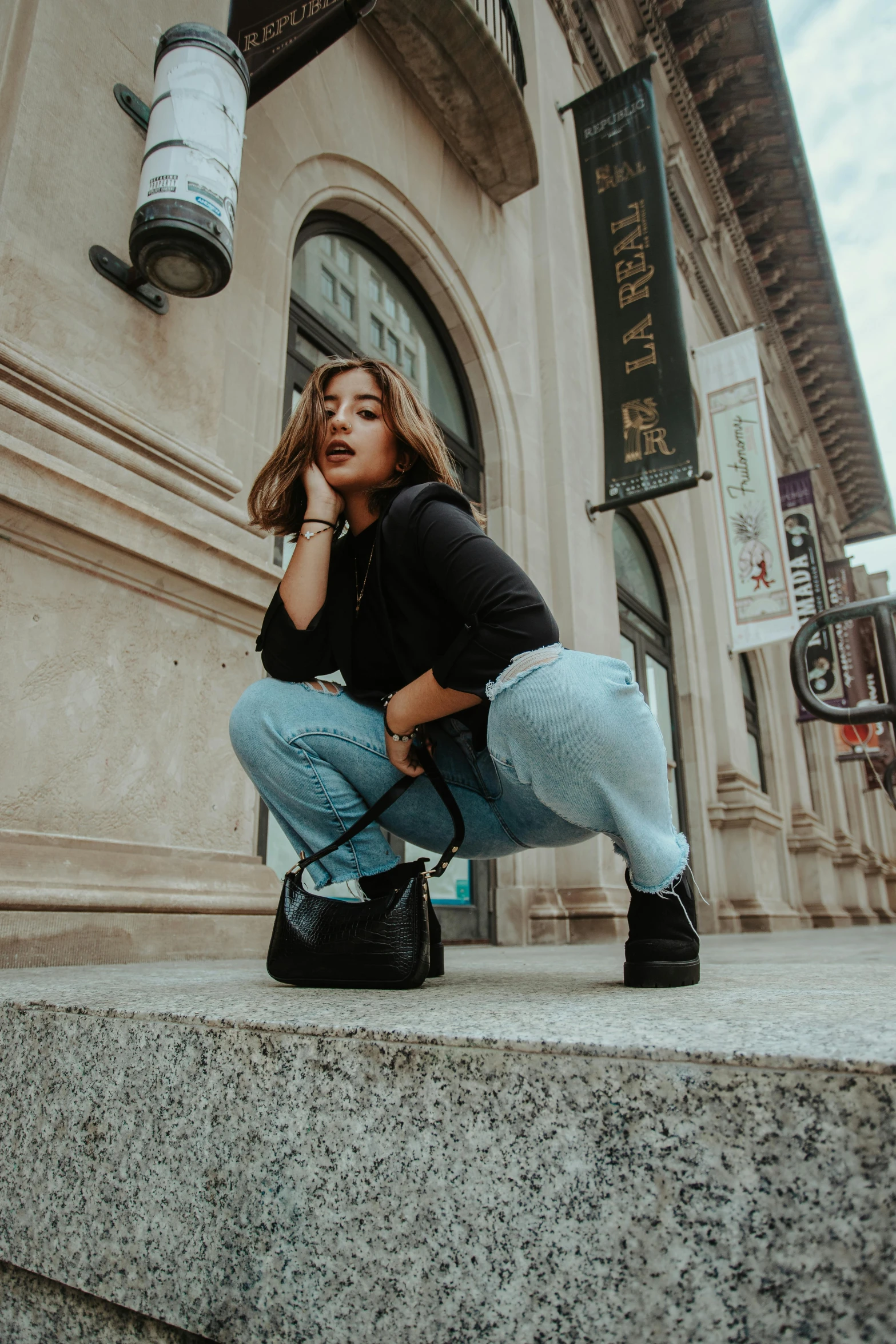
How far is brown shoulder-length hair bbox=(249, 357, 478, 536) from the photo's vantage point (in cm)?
187

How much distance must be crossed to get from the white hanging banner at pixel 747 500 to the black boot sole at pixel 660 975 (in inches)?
316

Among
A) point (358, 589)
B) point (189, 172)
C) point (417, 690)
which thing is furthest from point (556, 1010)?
point (189, 172)

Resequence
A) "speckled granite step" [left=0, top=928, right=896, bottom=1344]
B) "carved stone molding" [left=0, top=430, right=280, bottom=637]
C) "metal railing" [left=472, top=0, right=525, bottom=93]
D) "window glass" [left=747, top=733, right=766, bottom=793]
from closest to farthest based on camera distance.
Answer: "speckled granite step" [left=0, top=928, right=896, bottom=1344]
"carved stone molding" [left=0, top=430, right=280, bottom=637]
"metal railing" [left=472, top=0, right=525, bottom=93]
"window glass" [left=747, top=733, right=766, bottom=793]

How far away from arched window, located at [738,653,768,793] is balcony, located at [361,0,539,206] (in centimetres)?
789

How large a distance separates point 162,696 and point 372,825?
1.25 m

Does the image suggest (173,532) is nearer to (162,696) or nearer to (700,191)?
(162,696)

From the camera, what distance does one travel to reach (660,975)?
151 centimetres

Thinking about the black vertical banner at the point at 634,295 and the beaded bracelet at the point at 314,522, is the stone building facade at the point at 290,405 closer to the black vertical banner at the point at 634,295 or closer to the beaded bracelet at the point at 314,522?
the black vertical banner at the point at 634,295

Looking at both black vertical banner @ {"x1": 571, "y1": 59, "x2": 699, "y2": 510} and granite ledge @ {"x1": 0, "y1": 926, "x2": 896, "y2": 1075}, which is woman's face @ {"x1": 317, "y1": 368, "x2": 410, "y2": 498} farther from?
black vertical banner @ {"x1": 571, "y1": 59, "x2": 699, "y2": 510}

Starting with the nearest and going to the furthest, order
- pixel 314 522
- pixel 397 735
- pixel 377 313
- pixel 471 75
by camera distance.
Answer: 1. pixel 397 735
2. pixel 314 522
3. pixel 377 313
4. pixel 471 75

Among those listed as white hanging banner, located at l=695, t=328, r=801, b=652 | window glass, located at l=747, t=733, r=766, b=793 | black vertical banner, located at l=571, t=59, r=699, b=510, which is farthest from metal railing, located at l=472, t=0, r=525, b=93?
window glass, located at l=747, t=733, r=766, b=793

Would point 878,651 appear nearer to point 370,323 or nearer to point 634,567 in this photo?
point 370,323

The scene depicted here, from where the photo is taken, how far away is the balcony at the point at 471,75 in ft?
18.2

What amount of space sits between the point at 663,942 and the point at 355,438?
1238mm
